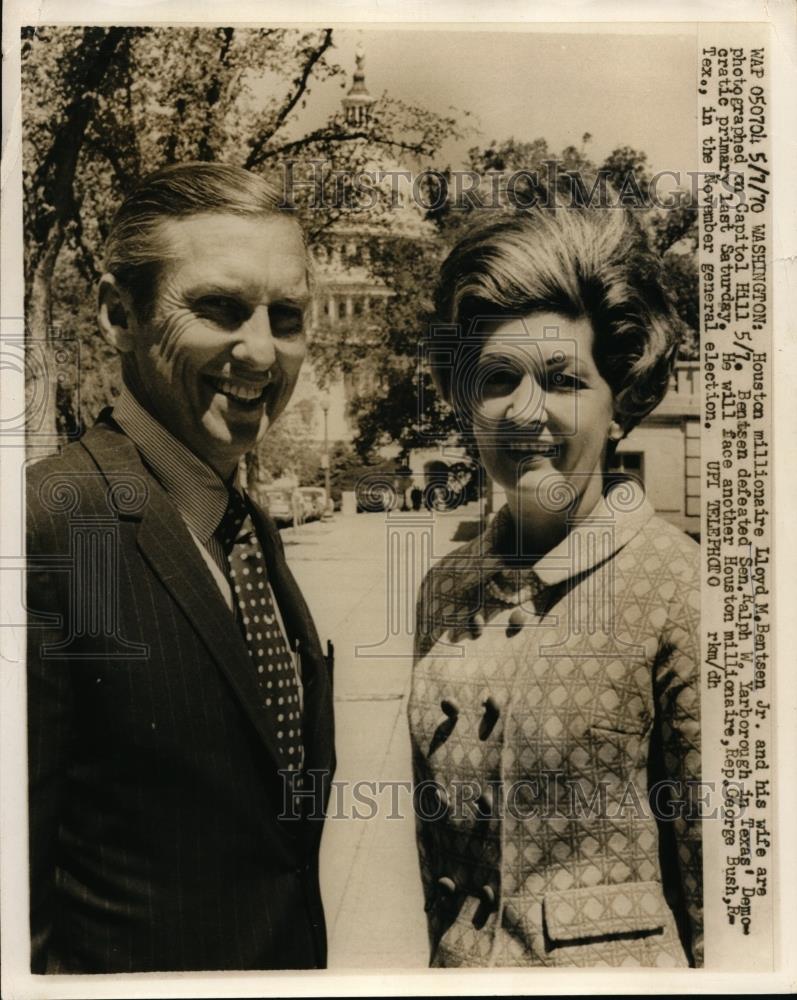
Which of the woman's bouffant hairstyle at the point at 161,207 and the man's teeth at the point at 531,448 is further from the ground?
the woman's bouffant hairstyle at the point at 161,207

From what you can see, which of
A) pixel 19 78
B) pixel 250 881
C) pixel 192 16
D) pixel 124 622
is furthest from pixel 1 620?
pixel 192 16

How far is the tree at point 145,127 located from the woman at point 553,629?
1.57 feet

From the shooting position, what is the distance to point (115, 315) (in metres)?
2.93

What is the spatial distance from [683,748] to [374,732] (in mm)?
932

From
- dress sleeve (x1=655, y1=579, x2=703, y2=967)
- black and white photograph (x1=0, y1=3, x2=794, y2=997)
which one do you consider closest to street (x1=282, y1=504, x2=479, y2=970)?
black and white photograph (x1=0, y1=3, x2=794, y2=997)

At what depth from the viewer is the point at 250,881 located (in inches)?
114

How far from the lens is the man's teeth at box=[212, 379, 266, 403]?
289cm

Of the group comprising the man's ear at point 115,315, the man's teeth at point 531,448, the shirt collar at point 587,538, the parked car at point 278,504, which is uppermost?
the man's ear at point 115,315

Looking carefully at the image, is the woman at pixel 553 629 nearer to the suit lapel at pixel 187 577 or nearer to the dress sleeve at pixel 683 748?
the dress sleeve at pixel 683 748

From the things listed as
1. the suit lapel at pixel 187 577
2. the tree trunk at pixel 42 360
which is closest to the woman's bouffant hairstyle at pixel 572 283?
the suit lapel at pixel 187 577

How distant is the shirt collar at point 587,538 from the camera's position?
9.80 ft

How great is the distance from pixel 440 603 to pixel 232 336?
3.26 ft

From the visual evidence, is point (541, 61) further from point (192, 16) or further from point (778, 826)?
point (778, 826)

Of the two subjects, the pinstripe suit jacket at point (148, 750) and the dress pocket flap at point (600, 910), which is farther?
the dress pocket flap at point (600, 910)
